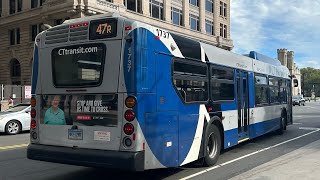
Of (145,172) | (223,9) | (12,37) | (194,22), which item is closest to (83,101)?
(145,172)

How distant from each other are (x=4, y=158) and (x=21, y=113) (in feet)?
26.9

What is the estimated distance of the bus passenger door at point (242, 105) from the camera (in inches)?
440

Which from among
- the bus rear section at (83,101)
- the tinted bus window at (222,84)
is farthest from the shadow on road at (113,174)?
the tinted bus window at (222,84)

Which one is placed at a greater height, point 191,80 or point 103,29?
point 103,29

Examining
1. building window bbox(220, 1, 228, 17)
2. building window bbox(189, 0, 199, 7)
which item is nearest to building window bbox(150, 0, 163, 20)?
building window bbox(189, 0, 199, 7)

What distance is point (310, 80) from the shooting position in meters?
178

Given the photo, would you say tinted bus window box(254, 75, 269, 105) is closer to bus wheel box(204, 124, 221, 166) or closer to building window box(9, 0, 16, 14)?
bus wheel box(204, 124, 221, 166)

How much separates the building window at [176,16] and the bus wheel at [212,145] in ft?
160

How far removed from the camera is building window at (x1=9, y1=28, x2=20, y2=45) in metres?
51.8

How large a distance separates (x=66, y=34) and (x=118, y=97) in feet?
5.98

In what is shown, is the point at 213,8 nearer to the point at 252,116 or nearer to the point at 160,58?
the point at 252,116

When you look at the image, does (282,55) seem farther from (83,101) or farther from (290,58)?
(83,101)

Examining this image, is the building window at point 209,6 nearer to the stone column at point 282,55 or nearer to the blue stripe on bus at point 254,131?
the blue stripe on bus at point 254,131

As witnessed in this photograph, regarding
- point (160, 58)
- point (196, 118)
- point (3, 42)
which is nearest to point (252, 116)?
point (196, 118)
